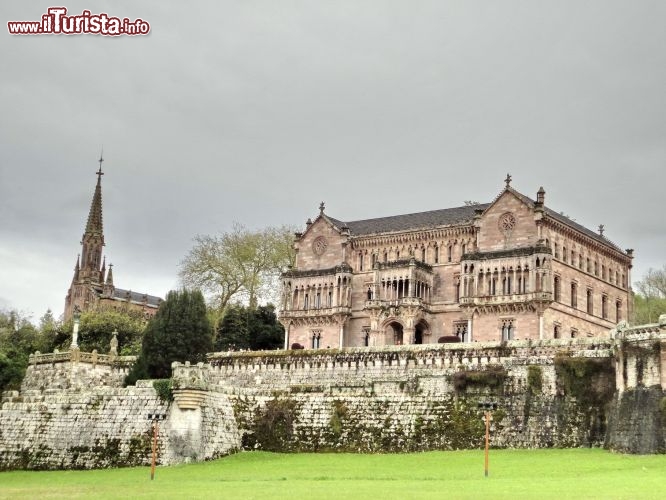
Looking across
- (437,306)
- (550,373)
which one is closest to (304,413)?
(550,373)

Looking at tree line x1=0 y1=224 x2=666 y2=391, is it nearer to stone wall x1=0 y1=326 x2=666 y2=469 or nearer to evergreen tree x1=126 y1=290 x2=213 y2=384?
evergreen tree x1=126 y1=290 x2=213 y2=384

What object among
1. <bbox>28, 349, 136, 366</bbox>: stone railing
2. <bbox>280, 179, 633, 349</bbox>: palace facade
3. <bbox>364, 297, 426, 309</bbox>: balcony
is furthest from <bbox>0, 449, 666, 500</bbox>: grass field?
<bbox>364, 297, 426, 309</bbox>: balcony

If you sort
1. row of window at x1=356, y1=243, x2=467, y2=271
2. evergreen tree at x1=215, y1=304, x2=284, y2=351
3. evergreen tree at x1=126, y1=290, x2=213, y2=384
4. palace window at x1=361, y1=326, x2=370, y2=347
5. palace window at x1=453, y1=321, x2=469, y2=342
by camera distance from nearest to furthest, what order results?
evergreen tree at x1=126, y1=290, x2=213, y2=384 < palace window at x1=453, y1=321, x2=469, y2=342 < row of window at x1=356, y1=243, x2=467, y2=271 < palace window at x1=361, y1=326, x2=370, y2=347 < evergreen tree at x1=215, y1=304, x2=284, y2=351

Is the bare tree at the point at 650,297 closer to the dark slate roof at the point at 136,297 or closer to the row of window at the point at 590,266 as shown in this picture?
the row of window at the point at 590,266

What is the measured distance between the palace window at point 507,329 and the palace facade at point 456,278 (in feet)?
0.24

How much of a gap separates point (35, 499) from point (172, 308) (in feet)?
127

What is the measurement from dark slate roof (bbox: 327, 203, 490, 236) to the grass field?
36.5 m

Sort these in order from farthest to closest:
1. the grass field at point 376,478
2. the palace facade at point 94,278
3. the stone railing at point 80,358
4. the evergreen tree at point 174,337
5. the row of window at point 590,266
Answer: the palace facade at point 94,278 < the row of window at point 590,266 < the stone railing at point 80,358 < the evergreen tree at point 174,337 < the grass field at point 376,478

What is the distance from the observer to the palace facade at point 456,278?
73081mm

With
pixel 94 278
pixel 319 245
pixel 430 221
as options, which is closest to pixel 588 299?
pixel 430 221

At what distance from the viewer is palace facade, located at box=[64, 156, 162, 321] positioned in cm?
13325

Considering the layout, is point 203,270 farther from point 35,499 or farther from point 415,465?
point 35,499

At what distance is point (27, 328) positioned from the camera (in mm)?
90688

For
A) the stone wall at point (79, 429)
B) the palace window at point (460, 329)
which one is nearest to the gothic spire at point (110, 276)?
the palace window at point (460, 329)
